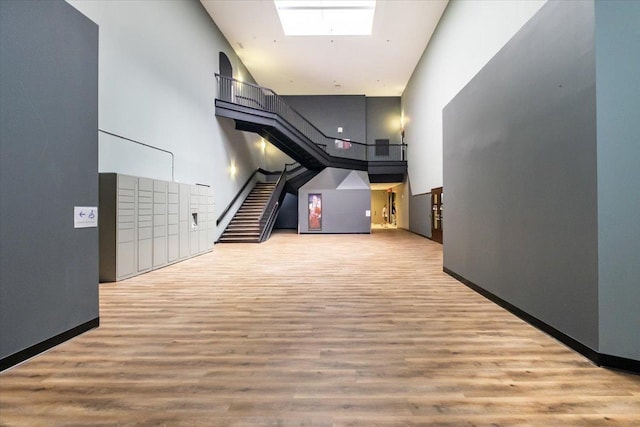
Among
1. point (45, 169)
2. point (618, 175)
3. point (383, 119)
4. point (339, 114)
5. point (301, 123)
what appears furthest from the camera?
point (383, 119)

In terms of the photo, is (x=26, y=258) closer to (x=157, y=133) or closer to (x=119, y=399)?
(x=119, y=399)

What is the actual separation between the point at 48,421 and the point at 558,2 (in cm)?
551

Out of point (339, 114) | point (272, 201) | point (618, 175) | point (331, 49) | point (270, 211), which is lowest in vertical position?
point (270, 211)

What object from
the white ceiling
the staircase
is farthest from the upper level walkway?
the staircase

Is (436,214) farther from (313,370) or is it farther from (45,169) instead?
(45,169)

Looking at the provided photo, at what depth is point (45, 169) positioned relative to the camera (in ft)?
9.85

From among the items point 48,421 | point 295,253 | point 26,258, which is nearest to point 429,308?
point 48,421

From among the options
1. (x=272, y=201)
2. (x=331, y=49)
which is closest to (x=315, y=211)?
(x=272, y=201)

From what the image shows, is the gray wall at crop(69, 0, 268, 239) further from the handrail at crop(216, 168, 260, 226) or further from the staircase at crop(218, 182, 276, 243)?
the staircase at crop(218, 182, 276, 243)

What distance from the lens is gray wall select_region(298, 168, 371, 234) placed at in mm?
16844

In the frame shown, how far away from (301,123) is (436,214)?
10581 mm

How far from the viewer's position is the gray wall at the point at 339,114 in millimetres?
20828

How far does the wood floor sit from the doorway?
8038 millimetres

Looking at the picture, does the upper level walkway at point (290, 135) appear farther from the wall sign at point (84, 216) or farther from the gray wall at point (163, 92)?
the wall sign at point (84, 216)
